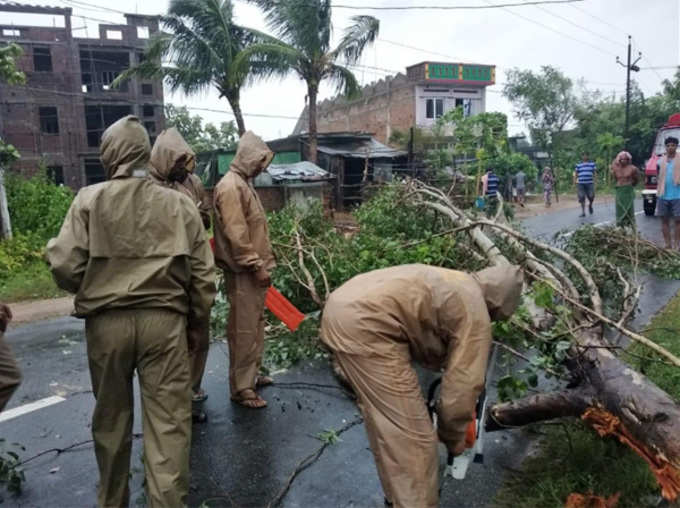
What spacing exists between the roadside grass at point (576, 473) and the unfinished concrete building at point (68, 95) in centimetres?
2591

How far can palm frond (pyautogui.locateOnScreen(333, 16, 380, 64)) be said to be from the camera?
649 inches

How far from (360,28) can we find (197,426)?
15.0 meters

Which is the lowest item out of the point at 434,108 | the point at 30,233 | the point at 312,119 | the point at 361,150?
the point at 30,233

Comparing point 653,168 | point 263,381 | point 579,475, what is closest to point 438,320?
point 579,475

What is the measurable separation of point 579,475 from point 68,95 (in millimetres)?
30249

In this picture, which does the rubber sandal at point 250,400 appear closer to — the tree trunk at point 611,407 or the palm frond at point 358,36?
the tree trunk at point 611,407

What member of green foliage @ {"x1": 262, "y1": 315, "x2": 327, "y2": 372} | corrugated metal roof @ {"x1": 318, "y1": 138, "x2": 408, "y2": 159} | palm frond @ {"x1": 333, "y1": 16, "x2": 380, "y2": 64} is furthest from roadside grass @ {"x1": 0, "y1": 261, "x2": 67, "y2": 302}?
corrugated metal roof @ {"x1": 318, "y1": 138, "x2": 408, "y2": 159}

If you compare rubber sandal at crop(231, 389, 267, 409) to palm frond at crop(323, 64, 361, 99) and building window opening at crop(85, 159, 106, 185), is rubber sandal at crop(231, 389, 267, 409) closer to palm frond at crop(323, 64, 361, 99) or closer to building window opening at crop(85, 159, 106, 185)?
palm frond at crop(323, 64, 361, 99)

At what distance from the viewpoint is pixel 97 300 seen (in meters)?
2.44

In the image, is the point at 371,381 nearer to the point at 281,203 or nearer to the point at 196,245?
the point at 196,245

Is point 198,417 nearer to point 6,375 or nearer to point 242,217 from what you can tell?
point 242,217

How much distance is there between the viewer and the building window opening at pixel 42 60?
27469 millimetres

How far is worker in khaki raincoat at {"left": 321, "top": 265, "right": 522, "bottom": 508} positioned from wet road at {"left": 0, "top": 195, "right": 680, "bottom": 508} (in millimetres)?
765

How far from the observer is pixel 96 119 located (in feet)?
95.8
